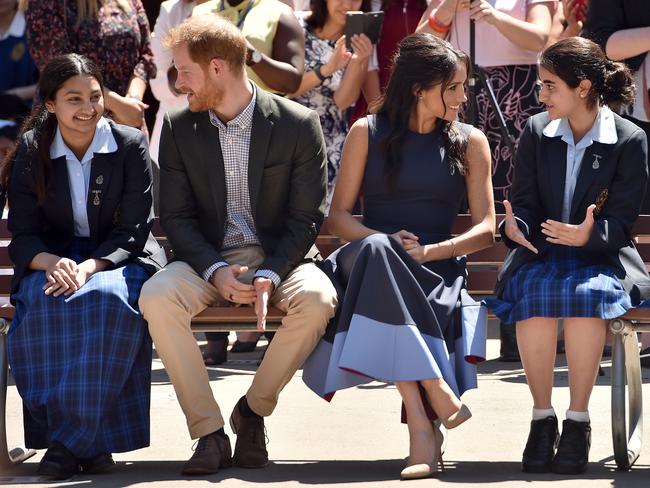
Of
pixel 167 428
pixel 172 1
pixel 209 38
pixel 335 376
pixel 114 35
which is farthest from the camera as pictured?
pixel 172 1

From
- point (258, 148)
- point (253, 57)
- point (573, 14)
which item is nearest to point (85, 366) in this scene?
point (258, 148)

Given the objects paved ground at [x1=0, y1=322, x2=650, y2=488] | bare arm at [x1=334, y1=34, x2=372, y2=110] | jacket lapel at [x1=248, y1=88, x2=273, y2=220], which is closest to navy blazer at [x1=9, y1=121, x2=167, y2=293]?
jacket lapel at [x1=248, y1=88, x2=273, y2=220]

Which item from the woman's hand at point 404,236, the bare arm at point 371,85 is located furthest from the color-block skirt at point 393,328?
the bare arm at point 371,85

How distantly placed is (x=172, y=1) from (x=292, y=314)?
2928mm

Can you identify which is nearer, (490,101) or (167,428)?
(167,428)

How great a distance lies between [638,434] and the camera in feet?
16.7

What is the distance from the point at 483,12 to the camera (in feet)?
22.2

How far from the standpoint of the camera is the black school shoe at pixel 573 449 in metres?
4.80

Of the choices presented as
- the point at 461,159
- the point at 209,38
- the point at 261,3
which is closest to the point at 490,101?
the point at 261,3

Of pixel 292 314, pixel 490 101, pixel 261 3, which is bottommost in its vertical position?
pixel 292 314

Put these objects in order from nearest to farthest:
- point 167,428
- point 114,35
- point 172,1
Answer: point 167,428 → point 114,35 → point 172,1

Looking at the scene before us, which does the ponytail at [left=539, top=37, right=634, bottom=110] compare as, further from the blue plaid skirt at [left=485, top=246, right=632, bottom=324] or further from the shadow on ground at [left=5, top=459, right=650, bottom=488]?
the shadow on ground at [left=5, top=459, right=650, bottom=488]

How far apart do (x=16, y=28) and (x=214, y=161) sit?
3.05 meters

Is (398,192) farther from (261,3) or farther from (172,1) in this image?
(172,1)
